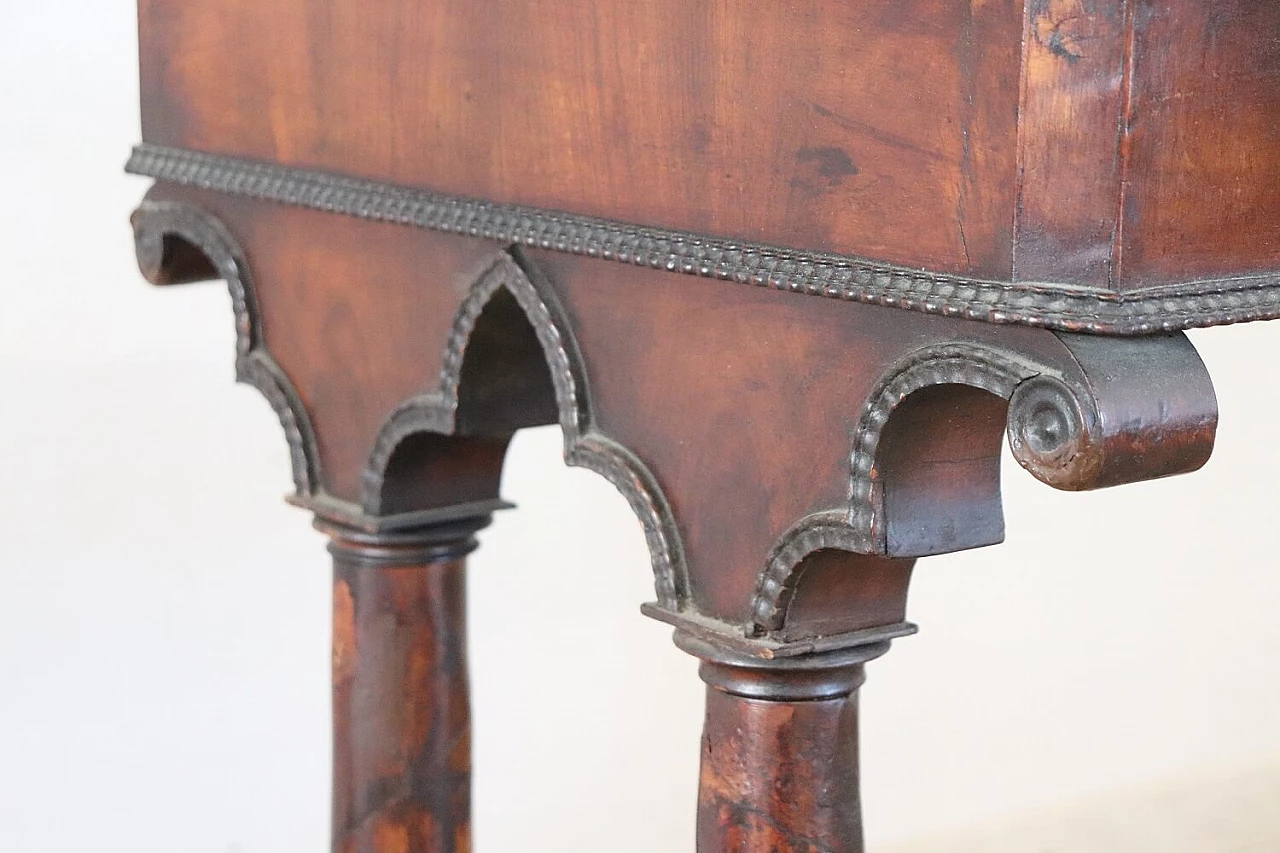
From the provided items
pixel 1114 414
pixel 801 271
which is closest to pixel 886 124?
pixel 801 271

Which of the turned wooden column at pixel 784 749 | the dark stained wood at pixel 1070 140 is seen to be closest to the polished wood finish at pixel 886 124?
the dark stained wood at pixel 1070 140

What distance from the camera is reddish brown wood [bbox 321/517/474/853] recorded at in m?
1.82

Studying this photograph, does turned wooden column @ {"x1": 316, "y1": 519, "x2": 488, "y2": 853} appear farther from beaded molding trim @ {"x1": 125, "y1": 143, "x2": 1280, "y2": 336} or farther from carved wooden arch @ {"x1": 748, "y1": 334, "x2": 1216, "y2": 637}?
carved wooden arch @ {"x1": 748, "y1": 334, "x2": 1216, "y2": 637}

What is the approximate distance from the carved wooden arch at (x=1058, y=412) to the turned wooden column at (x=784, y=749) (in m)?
0.16

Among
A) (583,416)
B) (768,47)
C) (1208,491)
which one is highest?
(1208,491)

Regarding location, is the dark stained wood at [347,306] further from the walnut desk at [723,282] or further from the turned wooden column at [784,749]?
the turned wooden column at [784,749]

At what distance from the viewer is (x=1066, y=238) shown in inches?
43.2

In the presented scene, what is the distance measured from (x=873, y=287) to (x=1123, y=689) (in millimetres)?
2262

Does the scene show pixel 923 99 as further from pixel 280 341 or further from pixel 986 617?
pixel 986 617

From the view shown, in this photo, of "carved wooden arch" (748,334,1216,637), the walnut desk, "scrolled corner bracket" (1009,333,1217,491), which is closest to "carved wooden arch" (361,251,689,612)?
the walnut desk

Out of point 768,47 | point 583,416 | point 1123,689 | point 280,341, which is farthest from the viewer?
point 1123,689

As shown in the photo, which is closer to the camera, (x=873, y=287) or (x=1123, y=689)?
(x=873, y=287)

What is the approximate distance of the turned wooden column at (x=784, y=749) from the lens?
136cm

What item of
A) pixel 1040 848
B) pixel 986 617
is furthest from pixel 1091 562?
pixel 1040 848
